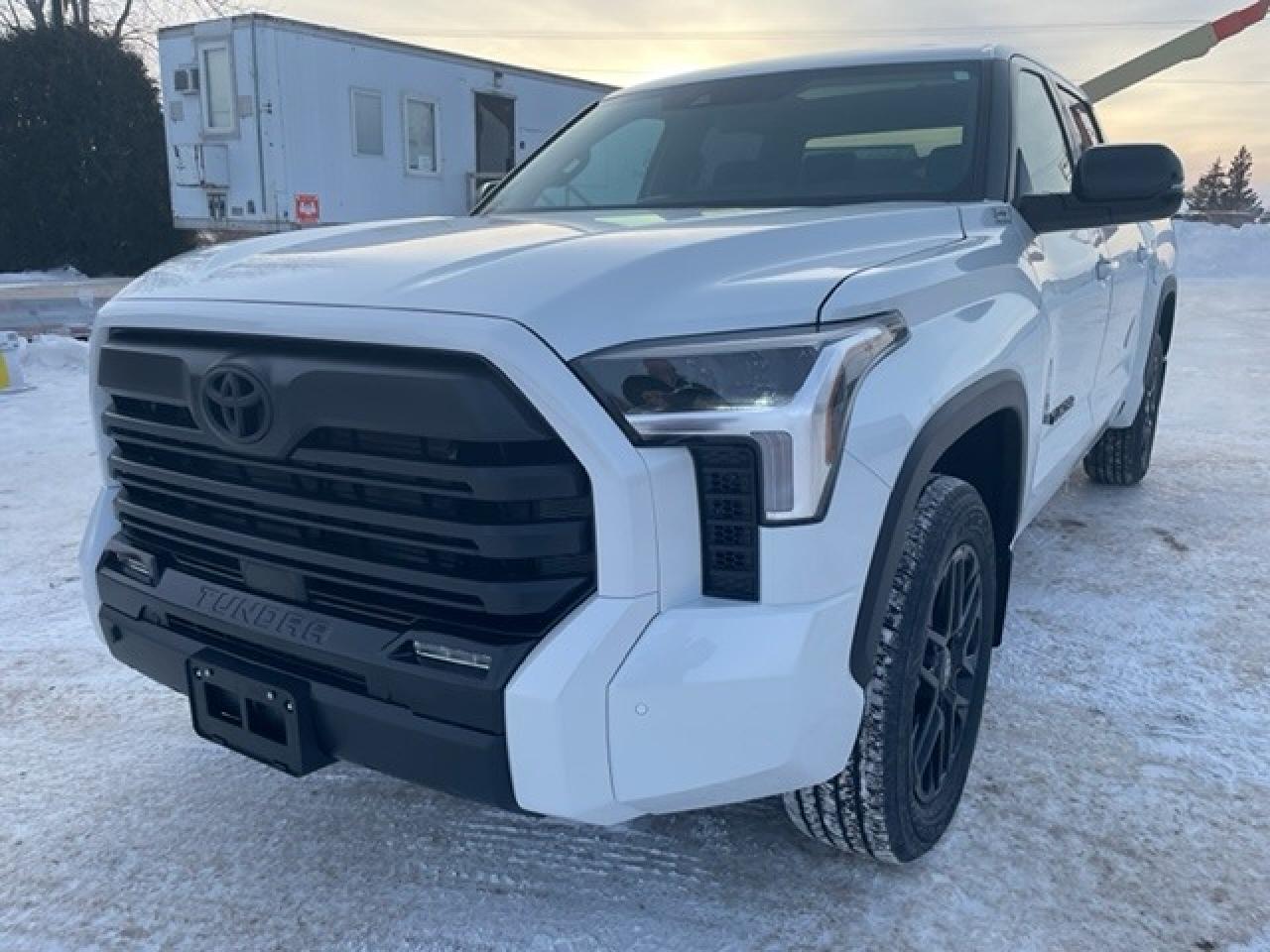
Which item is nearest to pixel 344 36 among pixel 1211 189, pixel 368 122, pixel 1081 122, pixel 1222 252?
pixel 368 122

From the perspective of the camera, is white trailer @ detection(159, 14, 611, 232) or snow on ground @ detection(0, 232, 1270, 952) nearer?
snow on ground @ detection(0, 232, 1270, 952)

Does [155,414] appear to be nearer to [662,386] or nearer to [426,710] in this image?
[426,710]

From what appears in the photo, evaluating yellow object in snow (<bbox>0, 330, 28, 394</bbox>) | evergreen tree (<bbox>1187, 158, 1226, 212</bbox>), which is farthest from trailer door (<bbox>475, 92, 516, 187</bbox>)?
evergreen tree (<bbox>1187, 158, 1226, 212</bbox>)

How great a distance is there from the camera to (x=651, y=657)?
5.52ft

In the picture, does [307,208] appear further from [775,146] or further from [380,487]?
[380,487]

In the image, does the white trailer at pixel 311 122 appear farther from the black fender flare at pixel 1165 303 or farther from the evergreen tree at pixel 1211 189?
the evergreen tree at pixel 1211 189

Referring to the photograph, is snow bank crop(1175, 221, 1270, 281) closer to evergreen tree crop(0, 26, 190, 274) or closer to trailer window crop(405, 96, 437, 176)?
trailer window crop(405, 96, 437, 176)

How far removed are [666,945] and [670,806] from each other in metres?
0.44

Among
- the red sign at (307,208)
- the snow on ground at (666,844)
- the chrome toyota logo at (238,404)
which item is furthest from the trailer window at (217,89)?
the chrome toyota logo at (238,404)

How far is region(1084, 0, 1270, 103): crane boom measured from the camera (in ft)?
79.8

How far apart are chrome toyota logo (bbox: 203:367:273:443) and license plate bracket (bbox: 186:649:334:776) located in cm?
44

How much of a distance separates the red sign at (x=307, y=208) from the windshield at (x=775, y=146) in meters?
8.98

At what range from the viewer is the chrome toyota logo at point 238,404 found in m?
1.90

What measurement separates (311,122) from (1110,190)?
1080 centimetres
